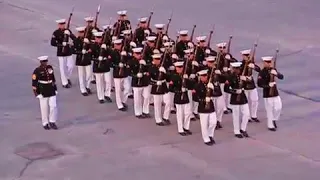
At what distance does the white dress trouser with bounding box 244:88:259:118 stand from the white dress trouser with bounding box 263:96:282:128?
0.33 m

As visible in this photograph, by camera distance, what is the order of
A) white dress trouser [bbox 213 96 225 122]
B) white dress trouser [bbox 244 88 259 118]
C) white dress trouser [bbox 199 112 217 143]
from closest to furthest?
white dress trouser [bbox 199 112 217 143] < white dress trouser [bbox 213 96 225 122] < white dress trouser [bbox 244 88 259 118]

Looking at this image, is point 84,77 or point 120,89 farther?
point 84,77

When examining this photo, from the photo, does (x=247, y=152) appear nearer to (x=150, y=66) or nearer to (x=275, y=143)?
(x=275, y=143)

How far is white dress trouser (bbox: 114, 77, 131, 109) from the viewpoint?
17.7 m

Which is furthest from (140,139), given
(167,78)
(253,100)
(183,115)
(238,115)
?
(253,100)

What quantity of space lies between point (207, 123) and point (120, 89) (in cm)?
294

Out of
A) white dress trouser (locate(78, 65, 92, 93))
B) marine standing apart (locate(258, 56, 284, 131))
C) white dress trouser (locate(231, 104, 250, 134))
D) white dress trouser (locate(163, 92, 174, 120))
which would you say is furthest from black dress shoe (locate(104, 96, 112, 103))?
marine standing apart (locate(258, 56, 284, 131))

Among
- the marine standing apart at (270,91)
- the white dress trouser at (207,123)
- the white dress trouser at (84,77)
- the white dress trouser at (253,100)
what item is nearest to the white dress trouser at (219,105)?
the white dress trouser at (253,100)

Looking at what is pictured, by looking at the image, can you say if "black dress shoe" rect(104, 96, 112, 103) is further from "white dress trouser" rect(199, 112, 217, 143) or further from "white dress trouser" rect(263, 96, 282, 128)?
"white dress trouser" rect(263, 96, 282, 128)

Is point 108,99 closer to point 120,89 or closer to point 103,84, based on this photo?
point 103,84

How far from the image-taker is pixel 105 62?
1786 centimetres

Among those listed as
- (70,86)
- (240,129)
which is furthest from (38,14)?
(240,129)

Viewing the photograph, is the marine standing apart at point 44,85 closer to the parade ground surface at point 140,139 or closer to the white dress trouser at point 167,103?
the parade ground surface at point 140,139

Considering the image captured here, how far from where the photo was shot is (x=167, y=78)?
54.0 feet
